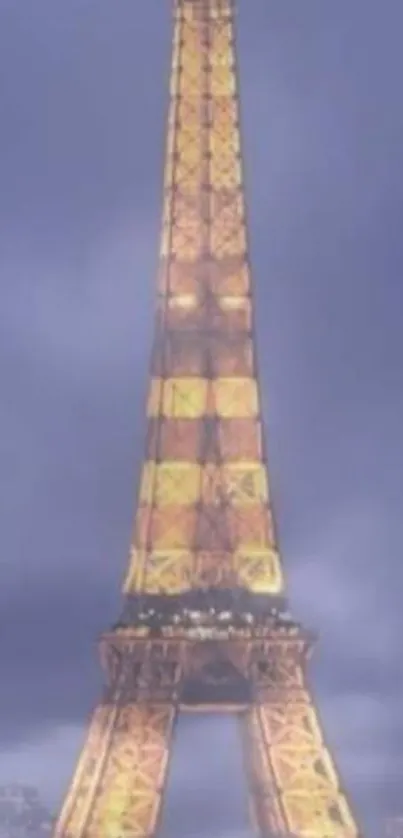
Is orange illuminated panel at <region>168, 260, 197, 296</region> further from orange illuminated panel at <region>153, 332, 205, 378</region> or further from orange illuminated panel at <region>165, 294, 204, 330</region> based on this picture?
orange illuminated panel at <region>153, 332, 205, 378</region>

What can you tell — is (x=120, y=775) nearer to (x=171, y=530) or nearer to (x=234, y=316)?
(x=171, y=530)

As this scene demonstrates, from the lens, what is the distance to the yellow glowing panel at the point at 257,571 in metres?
55.6

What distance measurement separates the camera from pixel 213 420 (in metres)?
57.2

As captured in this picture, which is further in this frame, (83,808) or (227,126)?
(227,126)

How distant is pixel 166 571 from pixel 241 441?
5044 millimetres

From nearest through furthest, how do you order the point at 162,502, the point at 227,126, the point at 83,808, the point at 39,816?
the point at 83,808, the point at 162,502, the point at 227,126, the point at 39,816

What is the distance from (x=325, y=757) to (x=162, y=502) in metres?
9.76

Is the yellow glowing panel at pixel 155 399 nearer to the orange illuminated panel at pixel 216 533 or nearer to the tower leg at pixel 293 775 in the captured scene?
the orange illuminated panel at pixel 216 533

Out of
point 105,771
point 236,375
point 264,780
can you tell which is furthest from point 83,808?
point 236,375

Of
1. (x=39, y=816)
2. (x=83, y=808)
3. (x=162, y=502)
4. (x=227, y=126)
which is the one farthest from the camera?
(x=39, y=816)

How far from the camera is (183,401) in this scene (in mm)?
57188

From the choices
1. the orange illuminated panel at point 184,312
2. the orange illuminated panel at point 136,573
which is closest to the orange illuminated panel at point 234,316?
the orange illuminated panel at point 184,312

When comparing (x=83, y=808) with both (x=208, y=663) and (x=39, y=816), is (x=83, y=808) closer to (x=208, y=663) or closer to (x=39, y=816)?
(x=208, y=663)

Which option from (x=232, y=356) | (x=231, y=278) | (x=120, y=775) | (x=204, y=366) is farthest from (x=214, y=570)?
(x=231, y=278)
